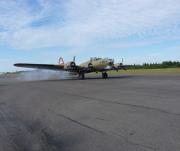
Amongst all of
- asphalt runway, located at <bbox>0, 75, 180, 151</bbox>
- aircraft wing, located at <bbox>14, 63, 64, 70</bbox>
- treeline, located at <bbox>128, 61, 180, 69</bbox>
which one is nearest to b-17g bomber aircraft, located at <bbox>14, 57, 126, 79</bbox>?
aircraft wing, located at <bbox>14, 63, 64, 70</bbox>

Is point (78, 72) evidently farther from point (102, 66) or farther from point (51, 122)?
point (51, 122)

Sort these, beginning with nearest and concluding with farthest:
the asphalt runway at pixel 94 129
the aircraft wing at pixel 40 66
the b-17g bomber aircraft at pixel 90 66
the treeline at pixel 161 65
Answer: the asphalt runway at pixel 94 129, the b-17g bomber aircraft at pixel 90 66, the aircraft wing at pixel 40 66, the treeline at pixel 161 65

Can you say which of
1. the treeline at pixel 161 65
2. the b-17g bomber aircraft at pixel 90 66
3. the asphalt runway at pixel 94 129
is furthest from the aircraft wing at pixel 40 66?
the treeline at pixel 161 65

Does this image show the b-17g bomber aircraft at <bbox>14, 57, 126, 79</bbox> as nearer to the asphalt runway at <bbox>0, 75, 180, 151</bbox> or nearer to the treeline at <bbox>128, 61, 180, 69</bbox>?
the asphalt runway at <bbox>0, 75, 180, 151</bbox>

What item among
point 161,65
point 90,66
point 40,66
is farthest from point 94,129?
point 161,65

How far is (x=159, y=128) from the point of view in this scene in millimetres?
7312

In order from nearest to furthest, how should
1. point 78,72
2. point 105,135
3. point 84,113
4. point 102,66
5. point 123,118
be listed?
point 105,135, point 123,118, point 84,113, point 102,66, point 78,72

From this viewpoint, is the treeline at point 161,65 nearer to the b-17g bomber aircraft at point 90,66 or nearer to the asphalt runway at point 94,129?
the b-17g bomber aircraft at point 90,66

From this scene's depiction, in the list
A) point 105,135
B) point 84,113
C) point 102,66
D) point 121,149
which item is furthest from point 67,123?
point 102,66

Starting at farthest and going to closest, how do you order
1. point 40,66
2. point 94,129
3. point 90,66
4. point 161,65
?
point 161,65, point 40,66, point 90,66, point 94,129

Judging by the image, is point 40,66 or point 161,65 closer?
point 40,66

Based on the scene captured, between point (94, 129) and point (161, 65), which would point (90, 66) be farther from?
point (161, 65)

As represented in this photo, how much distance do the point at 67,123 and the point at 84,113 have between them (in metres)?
1.59

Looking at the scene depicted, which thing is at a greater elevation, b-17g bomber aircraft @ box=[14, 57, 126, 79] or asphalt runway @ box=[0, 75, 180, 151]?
b-17g bomber aircraft @ box=[14, 57, 126, 79]
